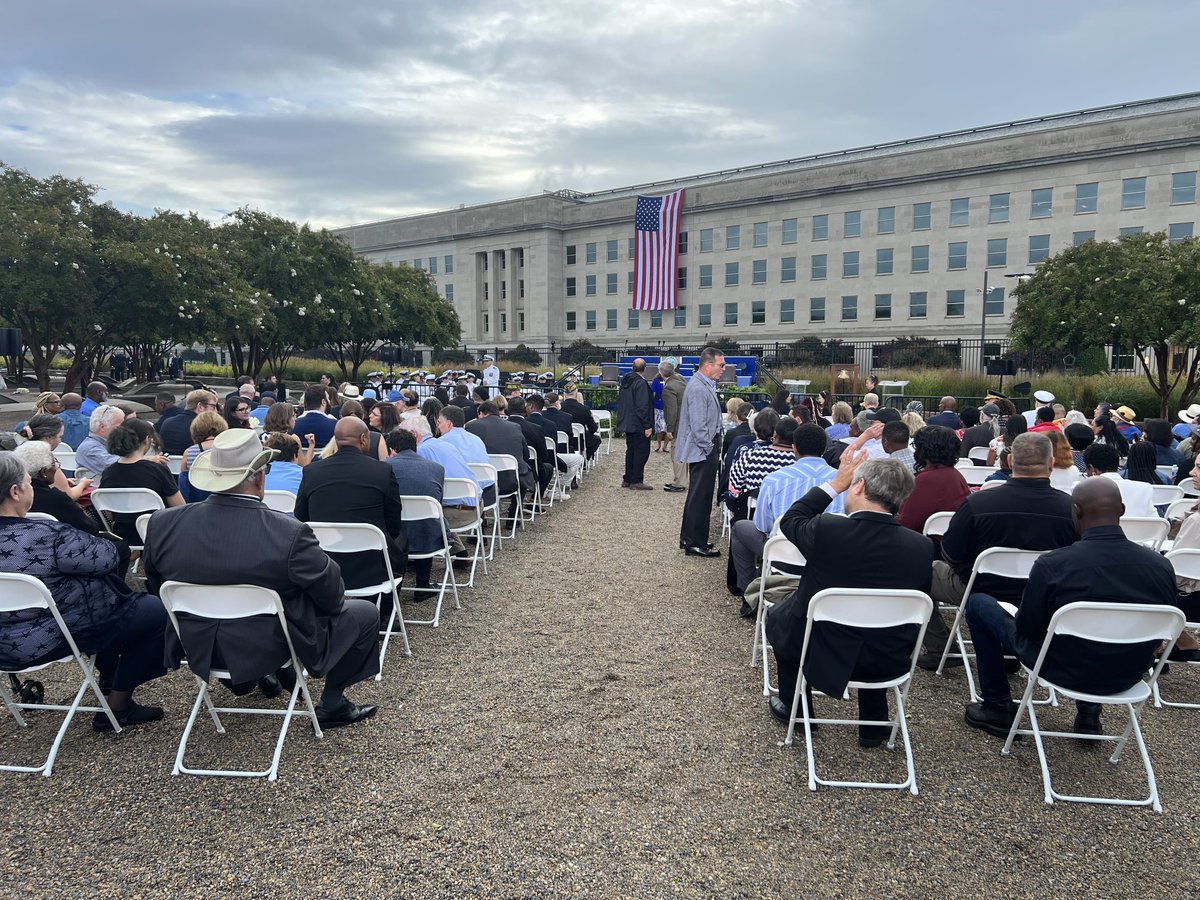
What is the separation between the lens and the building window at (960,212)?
5772 cm

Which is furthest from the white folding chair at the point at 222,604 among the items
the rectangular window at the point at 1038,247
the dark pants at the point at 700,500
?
the rectangular window at the point at 1038,247

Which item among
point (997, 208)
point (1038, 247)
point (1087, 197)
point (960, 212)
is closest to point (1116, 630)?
point (1038, 247)

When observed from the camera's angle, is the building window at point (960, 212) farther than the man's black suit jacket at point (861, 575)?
Yes

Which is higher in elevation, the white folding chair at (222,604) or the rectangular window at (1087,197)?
the rectangular window at (1087,197)

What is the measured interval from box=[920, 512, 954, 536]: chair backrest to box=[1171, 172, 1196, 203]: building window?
2317 inches

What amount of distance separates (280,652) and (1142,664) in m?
3.95

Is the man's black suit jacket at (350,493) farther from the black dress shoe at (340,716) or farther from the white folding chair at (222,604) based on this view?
the white folding chair at (222,604)

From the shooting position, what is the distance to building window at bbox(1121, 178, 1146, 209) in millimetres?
51188

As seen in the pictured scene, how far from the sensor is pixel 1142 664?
3.54 metres

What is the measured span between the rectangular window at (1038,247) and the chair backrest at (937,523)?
57.7 metres

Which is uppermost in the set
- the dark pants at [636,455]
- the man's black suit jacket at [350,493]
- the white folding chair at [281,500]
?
the man's black suit jacket at [350,493]

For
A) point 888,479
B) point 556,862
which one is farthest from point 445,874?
point 888,479

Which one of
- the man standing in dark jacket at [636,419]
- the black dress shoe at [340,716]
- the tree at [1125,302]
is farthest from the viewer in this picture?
the tree at [1125,302]

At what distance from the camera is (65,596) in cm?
376
